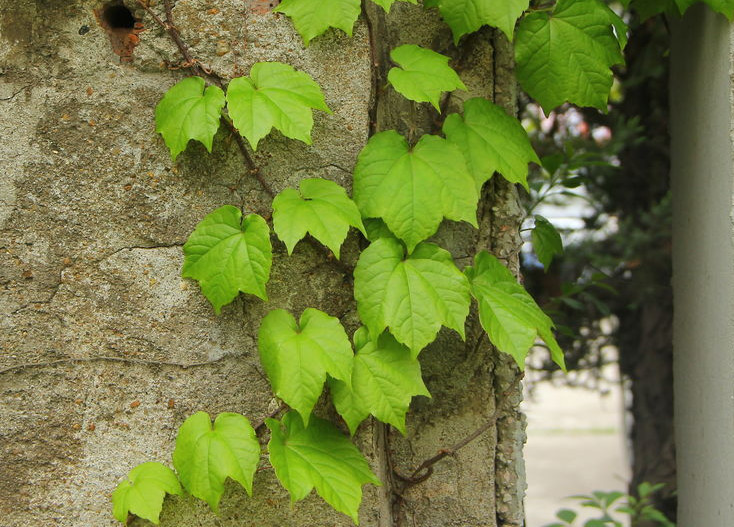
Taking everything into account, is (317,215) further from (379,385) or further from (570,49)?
(570,49)

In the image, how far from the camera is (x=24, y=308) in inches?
55.3

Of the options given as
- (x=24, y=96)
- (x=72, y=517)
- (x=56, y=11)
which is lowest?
(x=72, y=517)

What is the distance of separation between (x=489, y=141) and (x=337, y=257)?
0.38 m

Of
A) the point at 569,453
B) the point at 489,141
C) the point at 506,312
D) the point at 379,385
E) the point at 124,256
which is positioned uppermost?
the point at 489,141

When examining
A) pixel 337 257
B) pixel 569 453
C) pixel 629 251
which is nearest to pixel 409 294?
pixel 337 257

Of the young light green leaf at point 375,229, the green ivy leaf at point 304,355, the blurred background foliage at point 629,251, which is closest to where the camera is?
the green ivy leaf at point 304,355

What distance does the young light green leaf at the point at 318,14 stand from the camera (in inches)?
53.8

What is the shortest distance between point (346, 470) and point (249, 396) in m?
0.23

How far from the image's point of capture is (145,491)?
134 cm

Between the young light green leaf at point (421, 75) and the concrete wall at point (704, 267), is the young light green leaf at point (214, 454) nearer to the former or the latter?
the young light green leaf at point (421, 75)

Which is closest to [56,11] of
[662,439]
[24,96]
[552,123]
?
[24,96]

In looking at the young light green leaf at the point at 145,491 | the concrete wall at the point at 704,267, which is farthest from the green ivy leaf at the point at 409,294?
the concrete wall at the point at 704,267

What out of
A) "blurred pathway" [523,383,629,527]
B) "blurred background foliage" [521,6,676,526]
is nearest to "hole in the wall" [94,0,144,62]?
"blurred background foliage" [521,6,676,526]

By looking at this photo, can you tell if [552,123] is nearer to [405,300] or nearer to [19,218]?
[405,300]
